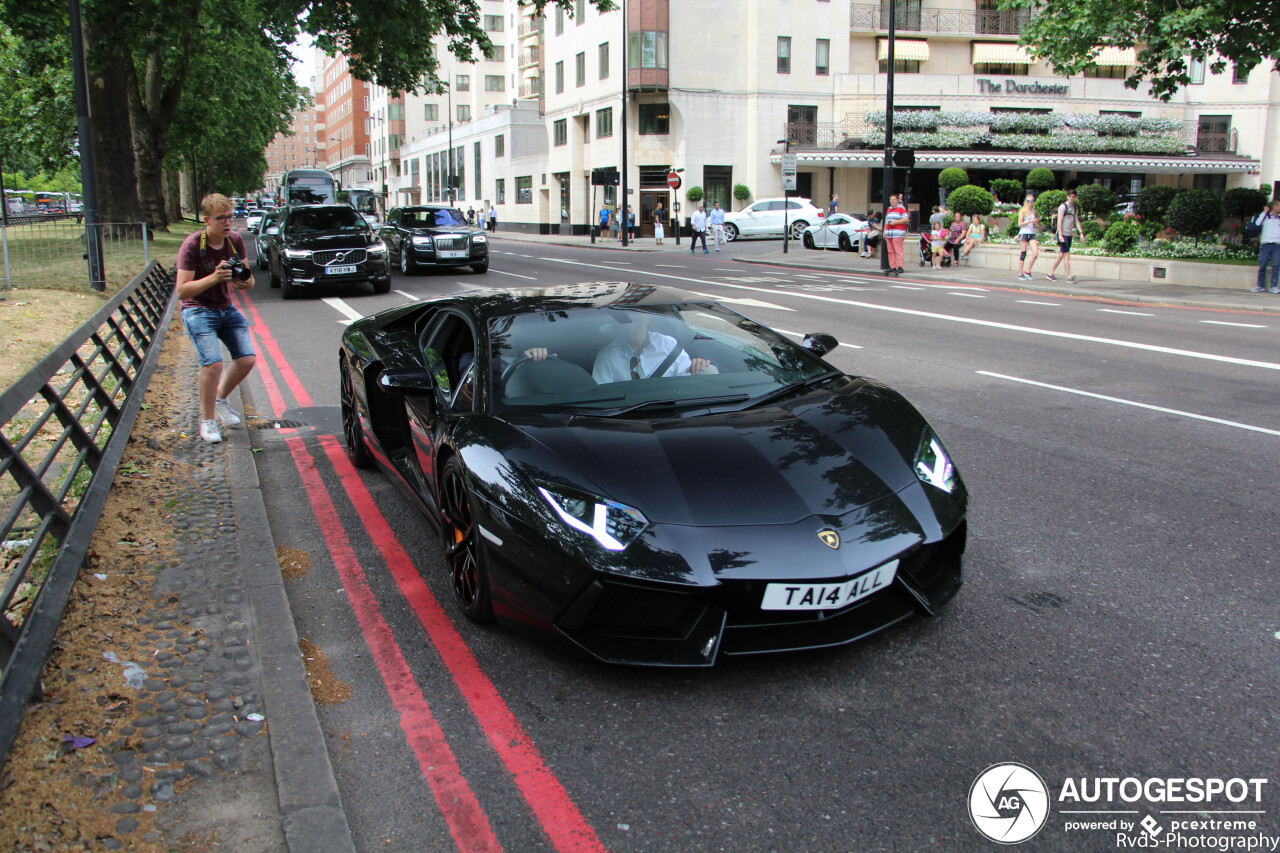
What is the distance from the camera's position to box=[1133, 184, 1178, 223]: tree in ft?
73.8

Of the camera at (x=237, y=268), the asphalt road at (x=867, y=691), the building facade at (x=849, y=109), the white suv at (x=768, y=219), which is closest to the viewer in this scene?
the asphalt road at (x=867, y=691)

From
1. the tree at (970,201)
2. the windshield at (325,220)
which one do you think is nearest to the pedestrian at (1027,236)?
the tree at (970,201)

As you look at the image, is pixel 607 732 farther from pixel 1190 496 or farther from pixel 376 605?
pixel 1190 496

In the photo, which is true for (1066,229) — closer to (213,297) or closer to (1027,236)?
(1027,236)

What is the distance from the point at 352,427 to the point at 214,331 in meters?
1.50

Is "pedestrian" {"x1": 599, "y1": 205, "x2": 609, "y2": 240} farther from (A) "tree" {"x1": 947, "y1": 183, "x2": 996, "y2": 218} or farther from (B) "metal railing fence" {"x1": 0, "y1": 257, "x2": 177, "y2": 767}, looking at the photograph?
(B) "metal railing fence" {"x1": 0, "y1": 257, "x2": 177, "y2": 767}

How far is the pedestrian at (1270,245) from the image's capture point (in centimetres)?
1700

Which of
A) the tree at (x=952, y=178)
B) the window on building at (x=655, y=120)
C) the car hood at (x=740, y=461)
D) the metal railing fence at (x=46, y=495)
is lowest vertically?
the metal railing fence at (x=46, y=495)

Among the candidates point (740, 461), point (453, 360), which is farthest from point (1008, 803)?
point (453, 360)

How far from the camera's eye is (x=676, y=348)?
462 cm

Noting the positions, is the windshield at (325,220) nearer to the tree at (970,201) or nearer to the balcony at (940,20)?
the tree at (970,201)

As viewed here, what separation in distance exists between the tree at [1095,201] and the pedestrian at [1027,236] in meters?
3.12

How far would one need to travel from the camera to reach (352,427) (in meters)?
6.51

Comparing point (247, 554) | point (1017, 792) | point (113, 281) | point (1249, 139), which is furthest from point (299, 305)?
point (1249, 139)
